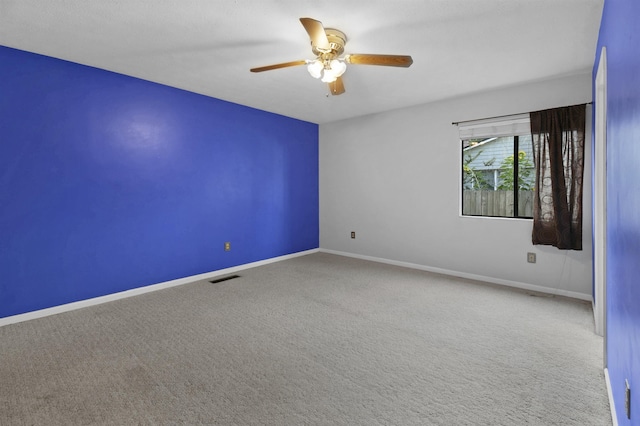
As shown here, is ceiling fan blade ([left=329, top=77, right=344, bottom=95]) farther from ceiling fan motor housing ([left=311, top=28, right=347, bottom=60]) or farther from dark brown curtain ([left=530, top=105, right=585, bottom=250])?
dark brown curtain ([left=530, top=105, right=585, bottom=250])

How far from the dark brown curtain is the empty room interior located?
2cm

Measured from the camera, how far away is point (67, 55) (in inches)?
114

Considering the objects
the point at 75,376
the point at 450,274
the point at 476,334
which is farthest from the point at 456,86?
the point at 75,376

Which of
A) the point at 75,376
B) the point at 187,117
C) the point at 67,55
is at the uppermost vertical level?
the point at 67,55

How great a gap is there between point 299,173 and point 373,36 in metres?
3.15

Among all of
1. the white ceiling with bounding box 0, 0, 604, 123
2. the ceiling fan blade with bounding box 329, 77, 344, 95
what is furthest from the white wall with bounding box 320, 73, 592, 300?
the ceiling fan blade with bounding box 329, 77, 344, 95

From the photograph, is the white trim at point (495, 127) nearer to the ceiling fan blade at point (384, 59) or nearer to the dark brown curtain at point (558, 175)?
the dark brown curtain at point (558, 175)

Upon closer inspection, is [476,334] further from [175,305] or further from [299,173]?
[299,173]

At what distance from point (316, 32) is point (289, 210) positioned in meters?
3.50

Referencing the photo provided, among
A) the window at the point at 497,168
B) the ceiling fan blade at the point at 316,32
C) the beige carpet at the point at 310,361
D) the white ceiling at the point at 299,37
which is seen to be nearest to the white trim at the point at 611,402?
the beige carpet at the point at 310,361

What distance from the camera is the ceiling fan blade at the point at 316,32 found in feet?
6.46

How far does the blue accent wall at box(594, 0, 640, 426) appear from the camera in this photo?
1083 millimetres

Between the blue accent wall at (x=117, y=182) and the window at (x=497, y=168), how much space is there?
9.23 ft

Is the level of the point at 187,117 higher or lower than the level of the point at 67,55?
lower
